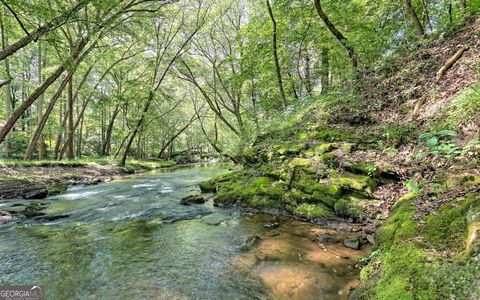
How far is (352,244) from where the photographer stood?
4.28m

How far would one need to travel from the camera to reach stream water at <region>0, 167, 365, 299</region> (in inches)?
133

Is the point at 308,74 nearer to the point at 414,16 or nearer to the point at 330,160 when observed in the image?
the point at 414,16

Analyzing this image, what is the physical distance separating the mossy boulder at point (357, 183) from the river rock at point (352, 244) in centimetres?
149

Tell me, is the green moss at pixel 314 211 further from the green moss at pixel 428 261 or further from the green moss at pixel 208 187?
the green moss at pixel 208 187

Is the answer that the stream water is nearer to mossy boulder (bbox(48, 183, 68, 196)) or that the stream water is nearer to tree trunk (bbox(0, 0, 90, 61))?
mossy boulder (bbox(48, 183, 68, 196))

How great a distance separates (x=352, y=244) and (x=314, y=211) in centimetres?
154

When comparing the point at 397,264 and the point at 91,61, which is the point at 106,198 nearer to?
the point at 397,264

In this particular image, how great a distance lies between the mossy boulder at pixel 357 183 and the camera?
555cm

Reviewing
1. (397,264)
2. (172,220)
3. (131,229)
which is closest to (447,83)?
(397,264)

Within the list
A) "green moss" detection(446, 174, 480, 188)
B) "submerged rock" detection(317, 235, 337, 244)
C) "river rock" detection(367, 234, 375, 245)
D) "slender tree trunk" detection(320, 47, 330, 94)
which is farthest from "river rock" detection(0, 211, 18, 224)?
"slender tree trunk" detection(320, 47, 330, 94)

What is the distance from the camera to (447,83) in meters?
6.15

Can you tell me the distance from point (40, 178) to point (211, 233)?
1164 cm

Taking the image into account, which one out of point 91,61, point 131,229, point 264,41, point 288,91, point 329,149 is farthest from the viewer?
point 288,91

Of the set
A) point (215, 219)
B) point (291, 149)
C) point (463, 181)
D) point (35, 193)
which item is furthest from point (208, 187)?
point (463, 181)
